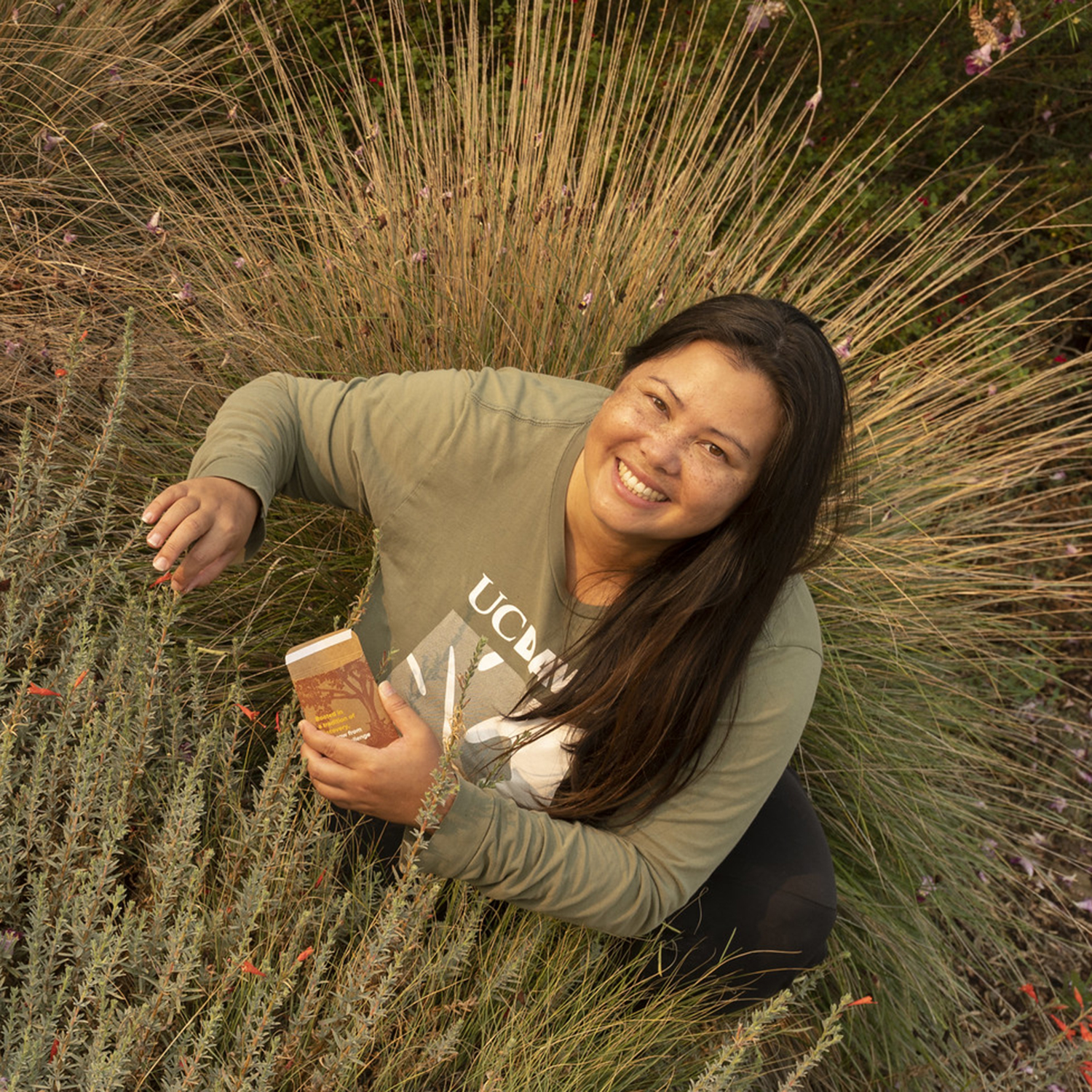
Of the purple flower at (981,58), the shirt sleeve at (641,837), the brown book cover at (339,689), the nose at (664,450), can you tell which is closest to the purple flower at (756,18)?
the purple flower at (981,58)

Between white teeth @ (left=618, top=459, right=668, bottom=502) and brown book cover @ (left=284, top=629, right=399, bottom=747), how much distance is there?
541 millimetres

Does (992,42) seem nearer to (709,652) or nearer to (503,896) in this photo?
(709,652)

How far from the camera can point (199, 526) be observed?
53.9 inches

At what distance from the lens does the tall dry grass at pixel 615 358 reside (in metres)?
2.41

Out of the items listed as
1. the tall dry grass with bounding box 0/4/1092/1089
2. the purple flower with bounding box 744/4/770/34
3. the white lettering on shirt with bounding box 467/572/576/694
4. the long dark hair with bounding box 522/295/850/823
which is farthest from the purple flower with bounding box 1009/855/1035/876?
the purple flower with bounding box 744/4/770/34

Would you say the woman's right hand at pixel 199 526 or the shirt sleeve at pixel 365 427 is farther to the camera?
the shirt sleeve at pixel 365 427

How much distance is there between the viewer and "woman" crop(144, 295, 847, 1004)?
156cm

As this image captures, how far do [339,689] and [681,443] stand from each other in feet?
2.16

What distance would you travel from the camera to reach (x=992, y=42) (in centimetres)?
269

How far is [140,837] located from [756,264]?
2.34 m

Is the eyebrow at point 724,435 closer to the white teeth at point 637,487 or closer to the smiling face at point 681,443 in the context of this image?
the smiling face at point 681,443

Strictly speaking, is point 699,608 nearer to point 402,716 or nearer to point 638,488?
point 638,488

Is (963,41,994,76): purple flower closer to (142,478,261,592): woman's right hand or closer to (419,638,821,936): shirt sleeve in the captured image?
(419,638,821,936): shirt sleeve

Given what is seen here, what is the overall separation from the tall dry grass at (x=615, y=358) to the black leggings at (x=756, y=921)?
1.34ft
